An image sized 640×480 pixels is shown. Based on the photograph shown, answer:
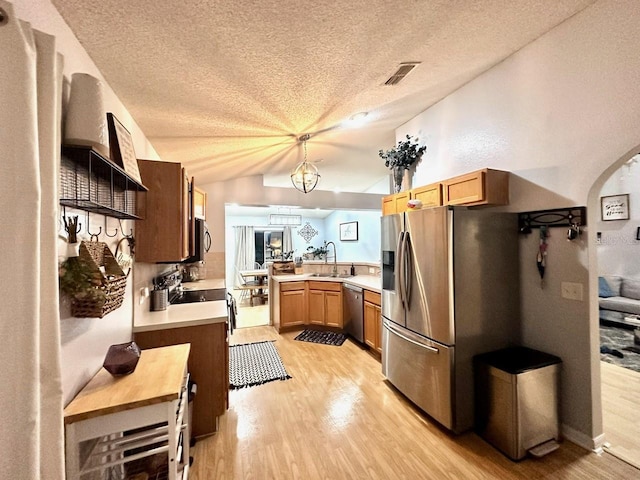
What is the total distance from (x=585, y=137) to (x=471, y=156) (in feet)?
2.76

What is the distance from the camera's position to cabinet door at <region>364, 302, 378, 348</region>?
3432 millimetres

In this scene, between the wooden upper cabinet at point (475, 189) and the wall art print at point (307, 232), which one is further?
the wall art print at point (307, 232)

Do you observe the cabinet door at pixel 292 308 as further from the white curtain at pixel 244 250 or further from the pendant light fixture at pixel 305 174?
the white curtain at pixel 244 250

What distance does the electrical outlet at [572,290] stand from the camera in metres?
1.83

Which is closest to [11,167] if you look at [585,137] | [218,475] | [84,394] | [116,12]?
[116,12]

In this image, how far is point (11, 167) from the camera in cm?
69

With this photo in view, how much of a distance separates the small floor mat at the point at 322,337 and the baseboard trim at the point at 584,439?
2468 mm

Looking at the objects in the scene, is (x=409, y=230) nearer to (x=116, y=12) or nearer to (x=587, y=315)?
(x=587, y=315)

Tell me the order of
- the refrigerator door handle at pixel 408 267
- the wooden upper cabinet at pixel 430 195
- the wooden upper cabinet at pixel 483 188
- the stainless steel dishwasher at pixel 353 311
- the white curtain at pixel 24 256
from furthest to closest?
the stainless steel dishwasher at pixel 353 311 < the wooden upper cabinet at pixel 430 195 < the refrigerator door handle at pixel 408 267 < the wooden upper cabinet at pixel 483 188 < the white curtain at pixel 24 256

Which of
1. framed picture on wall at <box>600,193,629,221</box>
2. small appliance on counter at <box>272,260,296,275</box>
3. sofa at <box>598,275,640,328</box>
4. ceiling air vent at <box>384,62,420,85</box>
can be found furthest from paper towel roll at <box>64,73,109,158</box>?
framed picture on wall at <box>600,193,629,221</box>

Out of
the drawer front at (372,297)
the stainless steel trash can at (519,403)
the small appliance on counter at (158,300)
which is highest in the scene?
the small appliance on counter at (158,300)

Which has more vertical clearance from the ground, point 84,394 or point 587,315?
point 587,315

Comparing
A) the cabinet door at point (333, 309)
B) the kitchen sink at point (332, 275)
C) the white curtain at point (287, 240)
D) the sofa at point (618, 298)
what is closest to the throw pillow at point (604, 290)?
the sofa at point (618, 298)

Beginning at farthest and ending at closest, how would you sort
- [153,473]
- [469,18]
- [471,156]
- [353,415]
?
[471,156] → [353,415] → [469,18] → [153,473]
